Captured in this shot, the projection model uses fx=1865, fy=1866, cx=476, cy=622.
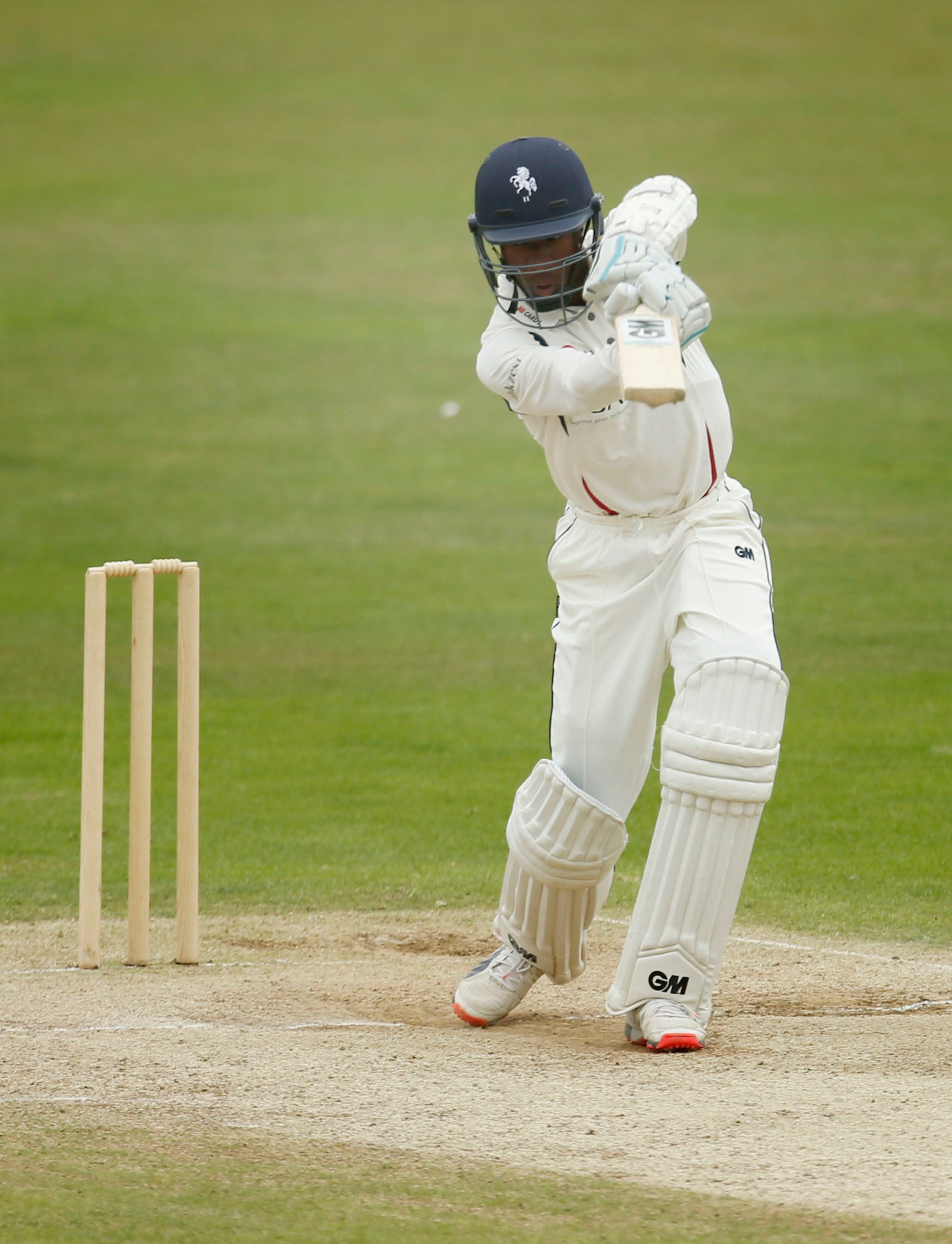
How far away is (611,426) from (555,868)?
3.48ft

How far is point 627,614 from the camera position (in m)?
4.42

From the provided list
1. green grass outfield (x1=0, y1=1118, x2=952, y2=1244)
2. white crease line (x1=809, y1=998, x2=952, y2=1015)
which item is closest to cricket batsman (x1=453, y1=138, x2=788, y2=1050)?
white crease line (x1=809, y1=998, x2=952, y2=1015)

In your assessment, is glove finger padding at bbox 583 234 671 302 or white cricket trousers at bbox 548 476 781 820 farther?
white cricket trousers at bbox 548 476 781 820

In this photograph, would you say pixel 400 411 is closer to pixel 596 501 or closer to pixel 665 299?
pixel 596 501

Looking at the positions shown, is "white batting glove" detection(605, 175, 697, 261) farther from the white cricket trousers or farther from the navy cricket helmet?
the white cricket trousers

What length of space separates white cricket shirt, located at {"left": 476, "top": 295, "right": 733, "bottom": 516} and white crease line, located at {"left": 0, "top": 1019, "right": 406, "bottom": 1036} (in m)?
1.40

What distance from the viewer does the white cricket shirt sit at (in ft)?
14.1

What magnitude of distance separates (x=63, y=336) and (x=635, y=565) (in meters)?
15.7

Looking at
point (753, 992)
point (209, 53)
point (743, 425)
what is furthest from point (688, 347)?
point (209, 53)

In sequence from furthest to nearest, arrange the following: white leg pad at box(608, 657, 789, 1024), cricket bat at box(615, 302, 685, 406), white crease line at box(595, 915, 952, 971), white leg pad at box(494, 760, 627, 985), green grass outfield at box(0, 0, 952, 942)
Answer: green grass outfield at box(0, 0, 952, 942) < white crease line at box(595, 915, 952, 971) < white leg pad at box(494, 760, 627, 985) < white leg pad at box(608, 657, 789, 1024) < cricket bat at box(615, 302, 685, 406)

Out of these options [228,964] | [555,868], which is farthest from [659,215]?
[228,964]

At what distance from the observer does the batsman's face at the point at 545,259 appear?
4375 millimetres

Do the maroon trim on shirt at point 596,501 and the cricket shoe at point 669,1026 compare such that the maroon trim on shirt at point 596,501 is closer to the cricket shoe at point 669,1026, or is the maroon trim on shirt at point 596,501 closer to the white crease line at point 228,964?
the cricket shoe at point 669,1026

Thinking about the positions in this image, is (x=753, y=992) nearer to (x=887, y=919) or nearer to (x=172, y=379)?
(x=887, y=919)
